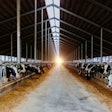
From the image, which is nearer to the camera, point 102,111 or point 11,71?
point 102,111

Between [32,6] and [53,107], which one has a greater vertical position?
[32,6]

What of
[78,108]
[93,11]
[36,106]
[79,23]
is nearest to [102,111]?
[78,108]

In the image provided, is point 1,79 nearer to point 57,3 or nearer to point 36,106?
point 36,106

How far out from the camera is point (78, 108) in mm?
5656

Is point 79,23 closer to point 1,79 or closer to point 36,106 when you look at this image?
point 1,79

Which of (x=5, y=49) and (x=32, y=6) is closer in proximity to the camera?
(x=32, y=6)

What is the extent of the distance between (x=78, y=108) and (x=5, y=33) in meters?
18.1

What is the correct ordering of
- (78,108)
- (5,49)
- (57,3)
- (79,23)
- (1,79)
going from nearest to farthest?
(78,108) < (1,79) < (57,3) < (79,23) < (5,49)

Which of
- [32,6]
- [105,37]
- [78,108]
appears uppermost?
[32,6]

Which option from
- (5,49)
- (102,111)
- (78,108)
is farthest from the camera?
(5,49)

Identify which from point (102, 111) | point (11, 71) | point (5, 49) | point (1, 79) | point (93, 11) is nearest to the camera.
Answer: point (102, 111)

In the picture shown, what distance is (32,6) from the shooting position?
18000 millimetres

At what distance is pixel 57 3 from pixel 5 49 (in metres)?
12.1

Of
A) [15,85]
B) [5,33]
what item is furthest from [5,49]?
→ [15,85]
